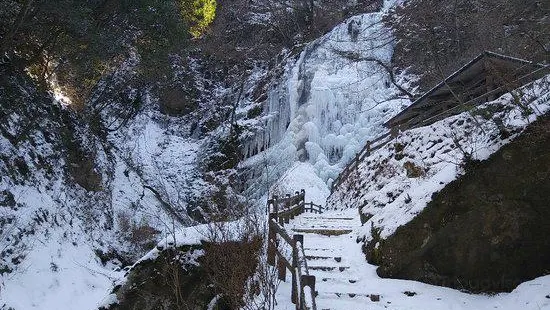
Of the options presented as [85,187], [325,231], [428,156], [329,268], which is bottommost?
[329,268]

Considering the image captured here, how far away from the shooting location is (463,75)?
14.5 metres

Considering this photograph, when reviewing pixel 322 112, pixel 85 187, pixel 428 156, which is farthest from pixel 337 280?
pixel 322 112

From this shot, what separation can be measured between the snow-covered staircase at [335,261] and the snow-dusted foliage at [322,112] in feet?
31.7

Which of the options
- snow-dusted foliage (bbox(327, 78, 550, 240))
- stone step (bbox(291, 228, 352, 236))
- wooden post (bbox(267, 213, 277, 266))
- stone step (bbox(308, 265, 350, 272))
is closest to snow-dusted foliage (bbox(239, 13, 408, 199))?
snow-dusted foliage (bbox(327, 78, 550, 240))

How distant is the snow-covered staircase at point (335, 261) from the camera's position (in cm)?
679

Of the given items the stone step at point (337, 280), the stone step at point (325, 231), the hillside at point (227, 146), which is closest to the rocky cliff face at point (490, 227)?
the hillside at point (227, 146)

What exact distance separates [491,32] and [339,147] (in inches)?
373

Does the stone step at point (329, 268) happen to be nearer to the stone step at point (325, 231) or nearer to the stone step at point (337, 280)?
the stone step at point (337, 280)

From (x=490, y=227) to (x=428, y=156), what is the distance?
16.0 ft

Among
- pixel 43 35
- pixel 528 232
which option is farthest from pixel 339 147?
pixel 528 232

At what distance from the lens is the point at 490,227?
23.5 ft

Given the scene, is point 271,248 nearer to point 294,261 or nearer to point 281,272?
point 281,272

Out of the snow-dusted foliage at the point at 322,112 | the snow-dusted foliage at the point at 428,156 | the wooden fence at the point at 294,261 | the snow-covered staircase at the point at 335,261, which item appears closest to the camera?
the wooden fence at the point at 294,261

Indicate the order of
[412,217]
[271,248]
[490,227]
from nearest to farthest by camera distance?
[490,227], [412,217], [271,248]
